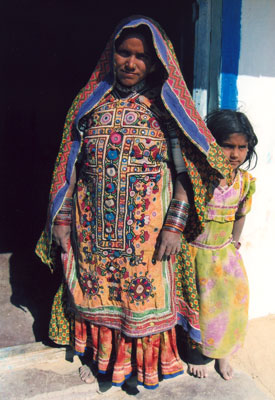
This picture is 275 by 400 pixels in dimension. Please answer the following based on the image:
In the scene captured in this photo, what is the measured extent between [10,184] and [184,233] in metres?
4.05

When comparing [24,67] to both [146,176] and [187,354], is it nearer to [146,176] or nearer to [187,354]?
[146,176]

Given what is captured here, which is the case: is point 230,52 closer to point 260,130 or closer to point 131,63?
point 260,130

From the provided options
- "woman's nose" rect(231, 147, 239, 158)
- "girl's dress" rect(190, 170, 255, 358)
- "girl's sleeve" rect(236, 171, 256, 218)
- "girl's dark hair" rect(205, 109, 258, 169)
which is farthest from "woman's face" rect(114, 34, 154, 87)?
"girl's sleeve" rect(236, 171, 256, 218)

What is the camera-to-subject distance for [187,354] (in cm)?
264

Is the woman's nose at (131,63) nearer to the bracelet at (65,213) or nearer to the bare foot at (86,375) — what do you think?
the bracelet at (65,213)

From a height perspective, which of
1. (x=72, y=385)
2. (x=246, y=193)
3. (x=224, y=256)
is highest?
(x=246, y=193)

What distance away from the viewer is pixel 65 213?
222 centimetres

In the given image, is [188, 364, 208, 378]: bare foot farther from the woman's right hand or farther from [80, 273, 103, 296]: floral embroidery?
the woman's right hand

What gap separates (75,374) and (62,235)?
3.37ft

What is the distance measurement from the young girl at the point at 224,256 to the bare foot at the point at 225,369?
20 mm

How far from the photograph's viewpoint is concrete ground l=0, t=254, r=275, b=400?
7.78 ft

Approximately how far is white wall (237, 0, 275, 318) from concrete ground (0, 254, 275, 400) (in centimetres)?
41

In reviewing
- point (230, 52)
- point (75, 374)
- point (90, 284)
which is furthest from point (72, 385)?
point (230, 52)

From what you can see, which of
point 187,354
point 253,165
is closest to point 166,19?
point 253,165
